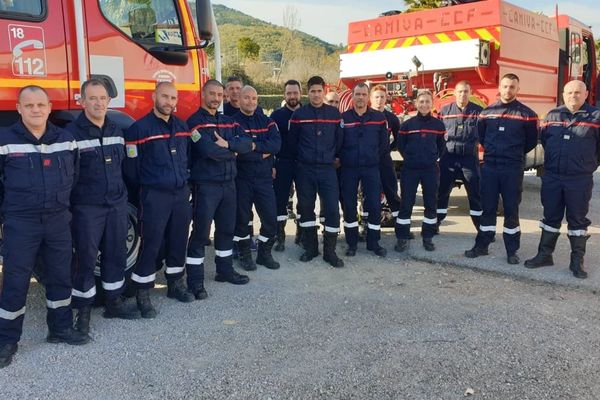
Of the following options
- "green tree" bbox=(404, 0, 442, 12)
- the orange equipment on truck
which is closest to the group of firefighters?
the orange equipment on truck

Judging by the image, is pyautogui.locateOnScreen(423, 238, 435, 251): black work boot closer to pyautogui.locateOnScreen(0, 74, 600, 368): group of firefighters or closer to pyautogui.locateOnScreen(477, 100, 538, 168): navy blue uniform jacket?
pyautogui.locateOnScreen(0, 74, 600, 368): group of firefighters

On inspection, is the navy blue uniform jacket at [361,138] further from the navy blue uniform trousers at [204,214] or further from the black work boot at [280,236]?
the navy blue uniform trousers at [204,214]

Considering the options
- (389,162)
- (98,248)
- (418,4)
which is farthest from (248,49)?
(98,248)

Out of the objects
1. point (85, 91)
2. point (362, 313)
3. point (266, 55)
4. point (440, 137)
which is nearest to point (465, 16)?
point (440, 137)

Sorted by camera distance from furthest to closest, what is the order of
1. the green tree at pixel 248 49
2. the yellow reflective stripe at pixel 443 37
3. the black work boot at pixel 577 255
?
the green tree at pixel 248 49 → the yellow reflective stripe at pixel 443 37 → the black work boot at pixel 577 255

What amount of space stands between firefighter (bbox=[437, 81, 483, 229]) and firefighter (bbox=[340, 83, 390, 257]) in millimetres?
924

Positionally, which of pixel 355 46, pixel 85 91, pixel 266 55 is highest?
pixel 266 55

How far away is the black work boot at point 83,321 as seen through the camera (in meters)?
3.74

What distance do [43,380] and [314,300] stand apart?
205 centimetres

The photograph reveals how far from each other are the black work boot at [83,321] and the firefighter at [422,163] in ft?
10.8

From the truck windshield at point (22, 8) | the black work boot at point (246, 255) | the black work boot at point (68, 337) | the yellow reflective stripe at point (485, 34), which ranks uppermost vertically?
the yellow reflective stripe at point (485, 34)

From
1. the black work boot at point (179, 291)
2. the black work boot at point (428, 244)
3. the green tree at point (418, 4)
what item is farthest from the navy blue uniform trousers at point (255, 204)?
the green tree at point (418, 4)

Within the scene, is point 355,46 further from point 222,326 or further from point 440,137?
point 222,326

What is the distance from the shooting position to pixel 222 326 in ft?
12.9
